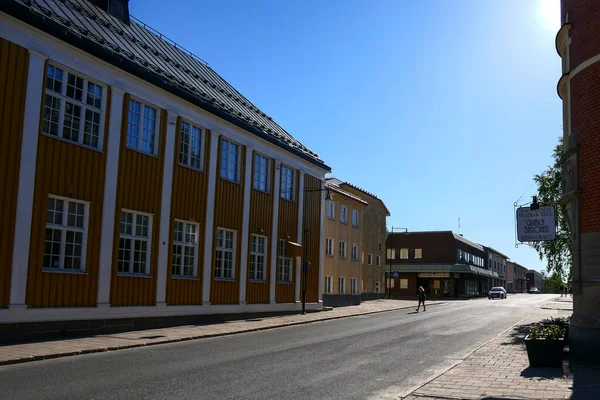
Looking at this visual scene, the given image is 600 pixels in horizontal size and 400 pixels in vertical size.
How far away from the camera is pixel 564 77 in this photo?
1490 centimetres

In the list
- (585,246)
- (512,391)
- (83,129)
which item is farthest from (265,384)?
(83,129)

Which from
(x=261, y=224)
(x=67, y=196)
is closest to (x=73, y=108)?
(x=67, y=196)

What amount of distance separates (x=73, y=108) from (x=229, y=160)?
8.25m

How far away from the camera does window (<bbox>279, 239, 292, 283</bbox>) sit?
27875 millimetres

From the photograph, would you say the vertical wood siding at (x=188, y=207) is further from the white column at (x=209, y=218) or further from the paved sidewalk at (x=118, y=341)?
the paved sidewalk at (x=118, y=341)

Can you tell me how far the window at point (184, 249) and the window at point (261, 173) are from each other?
5.04 meters

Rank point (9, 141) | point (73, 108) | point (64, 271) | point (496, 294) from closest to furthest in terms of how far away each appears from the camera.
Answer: point (9, 141)
point (64, 271)
point (73, 108)
point (496, 294)

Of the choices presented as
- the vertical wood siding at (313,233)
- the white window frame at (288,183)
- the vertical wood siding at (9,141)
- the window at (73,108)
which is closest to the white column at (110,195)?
the window at (73,108)

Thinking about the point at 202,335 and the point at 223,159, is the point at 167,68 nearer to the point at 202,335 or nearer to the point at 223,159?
the point at 223,159

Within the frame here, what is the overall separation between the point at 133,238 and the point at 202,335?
4.17 meters

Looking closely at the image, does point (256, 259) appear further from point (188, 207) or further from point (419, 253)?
point (419, 253)

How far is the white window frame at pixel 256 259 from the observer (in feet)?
82.9

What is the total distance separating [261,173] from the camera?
26.3 meters

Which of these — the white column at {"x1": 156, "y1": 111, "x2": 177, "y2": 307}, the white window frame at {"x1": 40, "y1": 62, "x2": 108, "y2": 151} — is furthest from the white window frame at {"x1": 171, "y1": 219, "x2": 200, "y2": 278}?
the white window frame at {"x1": 40, "y1": 62, "x2": 108, "y2": 151}
